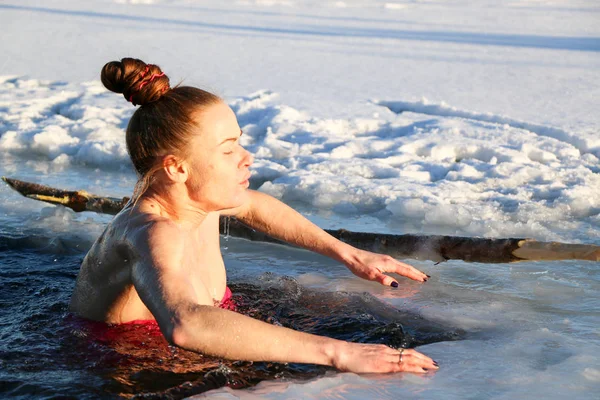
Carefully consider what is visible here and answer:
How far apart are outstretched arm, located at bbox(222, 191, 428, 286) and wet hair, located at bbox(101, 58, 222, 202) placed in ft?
2.66

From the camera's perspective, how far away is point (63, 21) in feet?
36.5

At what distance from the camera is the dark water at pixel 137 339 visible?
89.1 inches

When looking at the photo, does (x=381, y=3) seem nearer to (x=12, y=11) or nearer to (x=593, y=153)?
(x=12, y=11)

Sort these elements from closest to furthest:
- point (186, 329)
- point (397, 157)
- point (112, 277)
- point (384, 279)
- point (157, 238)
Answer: point (186, 329), point (157, 238), point (112, 277), point (384, 279), point (397, 157)

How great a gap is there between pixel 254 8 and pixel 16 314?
1102cm

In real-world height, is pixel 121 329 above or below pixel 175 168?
below

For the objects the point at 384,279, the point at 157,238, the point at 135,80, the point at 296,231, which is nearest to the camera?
the point at 157,238

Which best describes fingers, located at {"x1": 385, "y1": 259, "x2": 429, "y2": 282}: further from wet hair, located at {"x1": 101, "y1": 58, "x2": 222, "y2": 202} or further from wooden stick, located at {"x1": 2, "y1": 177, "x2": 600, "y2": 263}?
wet hair, located at {"x1": 101, "y1": 58, "x2": 222, "y2": 202}

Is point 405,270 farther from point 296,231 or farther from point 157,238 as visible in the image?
point 157,238

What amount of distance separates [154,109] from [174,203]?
319 millimetres

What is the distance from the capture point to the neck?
2463 millimetres

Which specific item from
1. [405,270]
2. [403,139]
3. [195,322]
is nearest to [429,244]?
[405,270]

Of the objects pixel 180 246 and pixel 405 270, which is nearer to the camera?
A: pixel 180 246

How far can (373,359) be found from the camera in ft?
7.32
